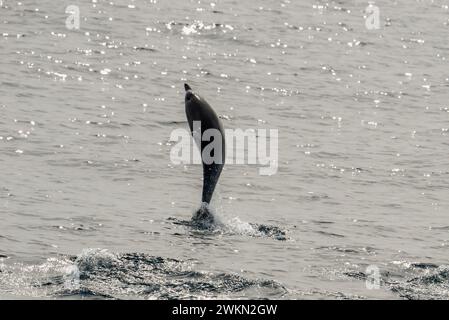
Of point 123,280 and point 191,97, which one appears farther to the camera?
point 191,97

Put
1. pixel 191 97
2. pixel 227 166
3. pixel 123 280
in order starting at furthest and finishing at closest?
pixel 227 166 → pixel 191 97 → pixel 123 280

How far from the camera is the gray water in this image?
20078 millimetres

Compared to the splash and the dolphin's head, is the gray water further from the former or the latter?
the dolphin's head

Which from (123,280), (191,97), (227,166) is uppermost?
(191,97)

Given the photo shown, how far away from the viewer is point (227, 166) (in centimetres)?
3027

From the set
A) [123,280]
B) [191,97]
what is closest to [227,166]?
[191,97]

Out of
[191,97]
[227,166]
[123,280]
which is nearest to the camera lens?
[123,280]

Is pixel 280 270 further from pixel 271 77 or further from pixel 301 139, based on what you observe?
pixel 271 77

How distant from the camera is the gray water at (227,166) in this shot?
20.1 m

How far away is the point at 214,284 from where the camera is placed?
19.0 metres

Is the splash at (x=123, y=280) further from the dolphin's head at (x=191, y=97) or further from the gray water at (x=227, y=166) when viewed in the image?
the dolphin's head at (x=191, y=97)

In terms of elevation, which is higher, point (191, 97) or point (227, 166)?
point (191, 97)

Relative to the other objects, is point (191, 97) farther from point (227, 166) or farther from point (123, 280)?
point (227, 166)

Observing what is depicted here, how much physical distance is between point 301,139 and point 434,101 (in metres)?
10.0
